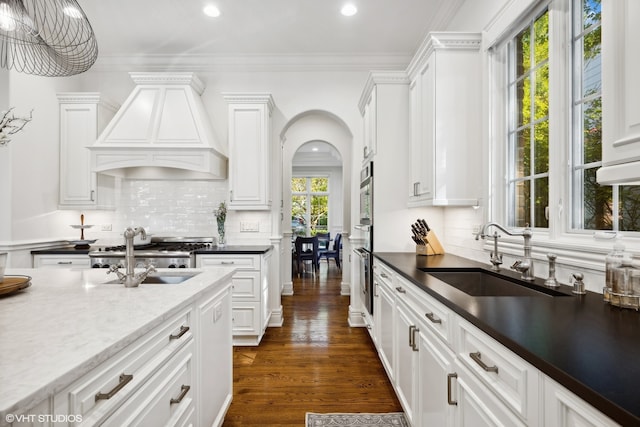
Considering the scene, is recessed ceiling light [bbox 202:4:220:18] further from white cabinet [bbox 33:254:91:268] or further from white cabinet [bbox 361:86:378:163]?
white cabinet [bbox 33:254:91:268]

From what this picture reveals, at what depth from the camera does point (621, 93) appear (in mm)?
953

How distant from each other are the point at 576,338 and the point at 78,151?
4457mm

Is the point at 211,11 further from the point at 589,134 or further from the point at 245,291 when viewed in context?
the point at 589,134

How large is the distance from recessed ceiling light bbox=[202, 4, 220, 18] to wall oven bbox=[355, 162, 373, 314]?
2.05 meters

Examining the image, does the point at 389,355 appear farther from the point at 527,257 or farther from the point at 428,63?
the point at 428,63

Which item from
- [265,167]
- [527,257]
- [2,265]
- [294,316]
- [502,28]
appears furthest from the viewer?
[294,316]

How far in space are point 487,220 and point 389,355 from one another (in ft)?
3.97

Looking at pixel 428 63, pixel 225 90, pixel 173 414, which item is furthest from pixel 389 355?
pixel 225 90

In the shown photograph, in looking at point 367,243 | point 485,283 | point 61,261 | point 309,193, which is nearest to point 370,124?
point 367,243

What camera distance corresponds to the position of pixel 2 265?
1.37m

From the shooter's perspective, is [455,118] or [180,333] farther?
[455,118]

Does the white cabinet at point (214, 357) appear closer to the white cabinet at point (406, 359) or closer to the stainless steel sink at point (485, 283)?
the white cabinet at point (406, 359)

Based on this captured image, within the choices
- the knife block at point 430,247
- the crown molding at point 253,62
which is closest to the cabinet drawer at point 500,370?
the knife block at point 430,247

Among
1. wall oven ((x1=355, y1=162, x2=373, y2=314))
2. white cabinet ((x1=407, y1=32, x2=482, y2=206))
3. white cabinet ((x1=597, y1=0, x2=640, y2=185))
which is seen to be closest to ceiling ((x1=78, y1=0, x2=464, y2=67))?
white cabinet ((x1=407, y1=32, x2=482, y2=206))
